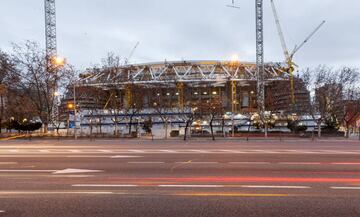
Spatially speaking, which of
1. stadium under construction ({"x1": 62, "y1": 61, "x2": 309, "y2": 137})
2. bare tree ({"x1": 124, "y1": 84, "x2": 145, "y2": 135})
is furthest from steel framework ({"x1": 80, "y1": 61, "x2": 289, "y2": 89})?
bare tree ({"x1": 124, "y1": 84, "x2": 145, "y2": 135})

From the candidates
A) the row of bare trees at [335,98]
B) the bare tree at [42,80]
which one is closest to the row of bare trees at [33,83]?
the bare tree at [42,80]

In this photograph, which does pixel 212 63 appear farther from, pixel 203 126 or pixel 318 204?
pixel 318 204

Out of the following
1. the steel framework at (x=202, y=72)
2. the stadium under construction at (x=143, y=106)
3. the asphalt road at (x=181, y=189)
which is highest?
the steel framework at (x=202, y=72)

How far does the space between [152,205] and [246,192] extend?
8.77 feet

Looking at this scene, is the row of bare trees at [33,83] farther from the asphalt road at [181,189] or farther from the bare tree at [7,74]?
the asphalt road at [181,189]

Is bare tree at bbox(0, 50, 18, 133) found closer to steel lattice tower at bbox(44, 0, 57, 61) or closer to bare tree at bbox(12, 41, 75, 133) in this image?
bare tree at bbox(12, 41, 75, 133)

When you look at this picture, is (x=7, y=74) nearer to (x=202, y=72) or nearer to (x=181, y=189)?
(x=181, y=189)

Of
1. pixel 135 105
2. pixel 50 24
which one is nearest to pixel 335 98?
pixel 135 105

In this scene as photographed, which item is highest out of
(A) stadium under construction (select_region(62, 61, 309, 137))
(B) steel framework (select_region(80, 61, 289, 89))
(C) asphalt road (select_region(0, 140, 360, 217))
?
(B) steel framework (select_region(80, 61, 289, 89))

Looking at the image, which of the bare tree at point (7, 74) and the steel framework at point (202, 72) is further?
the steel framework at point (202, 72)

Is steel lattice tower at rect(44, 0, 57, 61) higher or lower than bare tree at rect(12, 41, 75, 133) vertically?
higher

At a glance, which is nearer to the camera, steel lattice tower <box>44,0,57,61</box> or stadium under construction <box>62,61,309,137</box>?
stadium under construction <box>62,61,309,137</box>

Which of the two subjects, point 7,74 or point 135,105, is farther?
point 135,105

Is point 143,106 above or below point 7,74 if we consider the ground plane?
below
